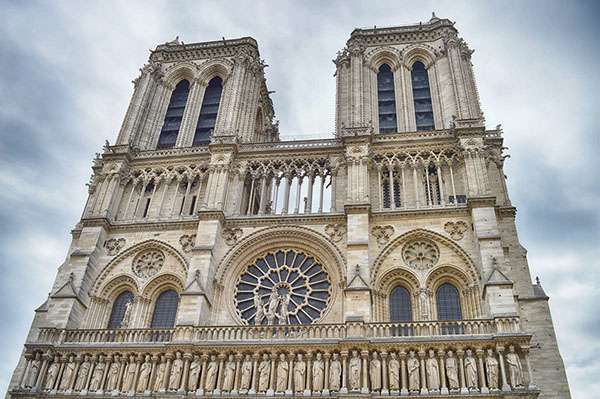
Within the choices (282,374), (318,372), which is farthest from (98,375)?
(318,372)

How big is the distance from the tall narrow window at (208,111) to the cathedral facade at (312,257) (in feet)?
0.97

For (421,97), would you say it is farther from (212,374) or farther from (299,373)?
(212,374)

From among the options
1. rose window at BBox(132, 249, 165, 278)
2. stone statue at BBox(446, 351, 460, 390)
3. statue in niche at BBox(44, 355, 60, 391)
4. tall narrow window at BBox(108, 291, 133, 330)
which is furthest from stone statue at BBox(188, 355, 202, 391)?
stone statue at BBox(446, 351, 460, 390)

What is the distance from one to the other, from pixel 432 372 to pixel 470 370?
129cm

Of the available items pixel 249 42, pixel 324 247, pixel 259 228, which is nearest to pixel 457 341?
pixel 324 247

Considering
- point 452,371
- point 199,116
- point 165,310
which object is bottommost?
point 452,371

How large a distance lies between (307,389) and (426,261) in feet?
25.3

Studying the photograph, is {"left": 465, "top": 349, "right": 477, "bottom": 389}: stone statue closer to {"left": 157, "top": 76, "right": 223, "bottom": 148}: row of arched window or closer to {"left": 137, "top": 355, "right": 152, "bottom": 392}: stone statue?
{"left": 137, "top": 355, "right": 152, "bottom": 392}: stone statue

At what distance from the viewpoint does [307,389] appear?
19188 millimetres

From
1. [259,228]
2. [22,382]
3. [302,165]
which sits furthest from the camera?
[302,165]

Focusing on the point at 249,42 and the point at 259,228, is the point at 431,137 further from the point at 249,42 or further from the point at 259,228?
the point at 249,42

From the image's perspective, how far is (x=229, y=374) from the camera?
20047 mm

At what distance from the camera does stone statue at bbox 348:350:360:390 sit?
62.0ft

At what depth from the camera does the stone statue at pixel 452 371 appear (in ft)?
60.7
